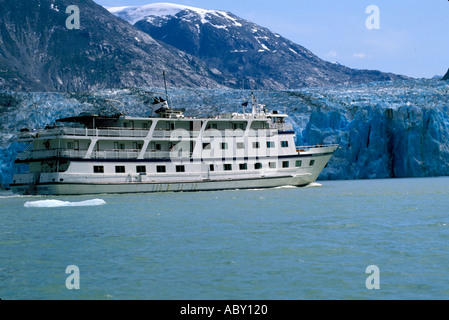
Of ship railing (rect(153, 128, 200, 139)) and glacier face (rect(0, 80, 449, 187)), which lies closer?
ship railing (rect(153, 128, 200, 139))

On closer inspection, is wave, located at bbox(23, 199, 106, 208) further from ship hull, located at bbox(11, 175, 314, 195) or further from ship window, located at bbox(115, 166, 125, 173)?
ship window, located at bbox(115, 166, 125, 173)

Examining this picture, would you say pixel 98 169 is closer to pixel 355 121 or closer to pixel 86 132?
pixel 86 132

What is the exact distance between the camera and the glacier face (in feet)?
163

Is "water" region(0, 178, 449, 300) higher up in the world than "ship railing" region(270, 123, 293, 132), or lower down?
lower down

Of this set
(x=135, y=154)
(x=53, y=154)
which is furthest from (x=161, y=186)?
(x=53, y=154)

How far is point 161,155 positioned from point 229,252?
23.2 metres

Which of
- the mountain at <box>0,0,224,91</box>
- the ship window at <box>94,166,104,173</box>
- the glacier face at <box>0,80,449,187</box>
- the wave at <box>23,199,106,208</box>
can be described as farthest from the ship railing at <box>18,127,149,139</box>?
the mountain at <box>0,0,224,91</box>

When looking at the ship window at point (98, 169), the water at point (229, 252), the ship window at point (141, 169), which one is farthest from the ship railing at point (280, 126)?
the water at point (229, 252)

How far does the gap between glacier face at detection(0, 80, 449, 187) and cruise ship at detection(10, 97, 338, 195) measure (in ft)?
44.4

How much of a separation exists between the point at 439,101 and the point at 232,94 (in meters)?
23.6

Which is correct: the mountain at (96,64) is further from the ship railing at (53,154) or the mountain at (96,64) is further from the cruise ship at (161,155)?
the ship railing at (53,154)
